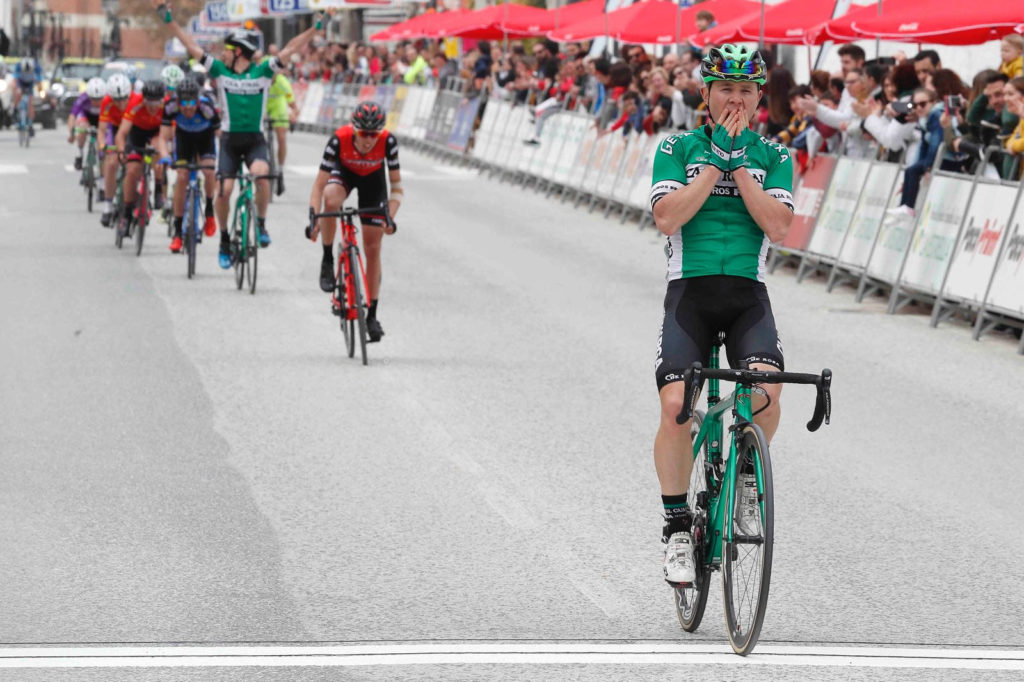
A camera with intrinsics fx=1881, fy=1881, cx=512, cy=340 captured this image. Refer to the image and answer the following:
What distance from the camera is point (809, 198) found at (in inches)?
710

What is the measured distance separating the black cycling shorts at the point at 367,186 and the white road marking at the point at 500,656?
7.09 metres

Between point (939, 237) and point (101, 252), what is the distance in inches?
341

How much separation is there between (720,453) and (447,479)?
279 centimetres

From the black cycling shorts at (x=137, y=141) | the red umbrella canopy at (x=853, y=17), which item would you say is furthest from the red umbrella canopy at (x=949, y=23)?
the black cycling shorts at (x=137, y=141)

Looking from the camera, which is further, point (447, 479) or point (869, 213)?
point (869, 213)

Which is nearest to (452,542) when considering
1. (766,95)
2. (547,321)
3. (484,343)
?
(484,343)

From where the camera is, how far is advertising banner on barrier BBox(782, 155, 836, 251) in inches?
698

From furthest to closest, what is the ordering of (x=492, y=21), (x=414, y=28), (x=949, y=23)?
(x=414, y=28) < (x=492, y=21) < (x=949, y=23)

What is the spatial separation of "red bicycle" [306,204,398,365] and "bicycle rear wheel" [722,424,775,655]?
661 cm

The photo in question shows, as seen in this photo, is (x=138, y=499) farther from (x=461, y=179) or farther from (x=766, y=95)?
(x=461, y=179)

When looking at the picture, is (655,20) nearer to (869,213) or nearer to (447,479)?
(869,213)

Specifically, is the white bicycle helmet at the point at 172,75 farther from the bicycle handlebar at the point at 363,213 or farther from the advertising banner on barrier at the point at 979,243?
the advertising banner on barrier at the point at 979,243

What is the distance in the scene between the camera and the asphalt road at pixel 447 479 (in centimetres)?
638

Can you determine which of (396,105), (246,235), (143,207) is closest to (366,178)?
(246,235)
